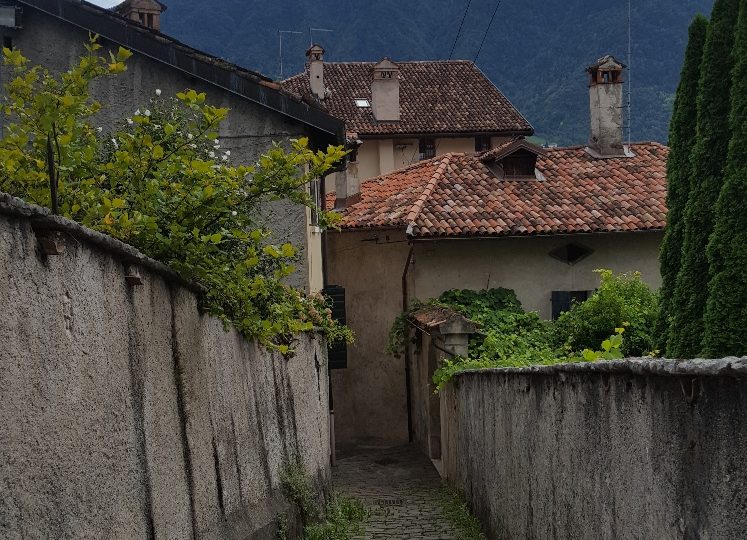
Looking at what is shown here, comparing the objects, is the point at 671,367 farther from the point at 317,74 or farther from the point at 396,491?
the point at 317,74

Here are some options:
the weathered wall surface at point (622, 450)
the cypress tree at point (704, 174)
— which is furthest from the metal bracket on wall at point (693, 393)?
the cypress tree at point (704, 174)

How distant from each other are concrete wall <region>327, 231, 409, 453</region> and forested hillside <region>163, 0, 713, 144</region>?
2077 inches

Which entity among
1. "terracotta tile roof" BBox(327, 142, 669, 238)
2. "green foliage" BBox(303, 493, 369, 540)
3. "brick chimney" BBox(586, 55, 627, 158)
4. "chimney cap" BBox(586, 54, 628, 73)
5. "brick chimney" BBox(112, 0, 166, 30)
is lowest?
"green foliage" BBox(303, 493, 369, 540)

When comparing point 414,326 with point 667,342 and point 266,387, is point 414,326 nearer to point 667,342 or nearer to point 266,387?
point 667,342

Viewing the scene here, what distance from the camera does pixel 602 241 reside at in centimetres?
2520

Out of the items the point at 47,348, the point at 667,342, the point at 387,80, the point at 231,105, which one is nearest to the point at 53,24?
the point at 231,105

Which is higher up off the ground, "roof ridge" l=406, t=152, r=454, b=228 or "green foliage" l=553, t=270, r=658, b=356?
"roof ridge" l=406, t=152, r=454, b=228

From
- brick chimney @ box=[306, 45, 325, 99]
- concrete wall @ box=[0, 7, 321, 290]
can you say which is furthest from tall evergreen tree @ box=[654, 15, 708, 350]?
brick chimney @ box=[306, 45, 325, 99]

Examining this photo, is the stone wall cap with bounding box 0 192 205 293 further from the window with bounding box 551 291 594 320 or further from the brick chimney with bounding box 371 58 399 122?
the brick chimney with bounding box 371 58 399 122

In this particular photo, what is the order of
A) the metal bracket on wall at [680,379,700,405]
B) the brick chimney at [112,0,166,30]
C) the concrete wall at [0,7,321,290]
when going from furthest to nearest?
the brick chimney at [112,0,166,30] < the concrete wall at [0,7,321,290] < the metal bracket on wall at [680,379,700,405]

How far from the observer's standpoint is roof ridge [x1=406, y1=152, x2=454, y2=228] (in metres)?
23.6

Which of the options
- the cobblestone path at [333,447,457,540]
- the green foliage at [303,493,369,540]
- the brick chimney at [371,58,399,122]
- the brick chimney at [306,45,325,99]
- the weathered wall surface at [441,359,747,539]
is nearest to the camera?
the weathered wall surface at [441,359,747,539]

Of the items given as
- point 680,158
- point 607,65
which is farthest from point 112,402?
point 607,65

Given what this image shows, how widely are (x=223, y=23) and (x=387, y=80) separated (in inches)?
2982
